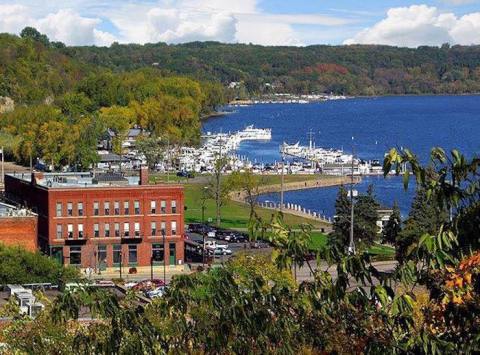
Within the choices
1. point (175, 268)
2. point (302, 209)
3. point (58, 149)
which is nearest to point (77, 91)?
point (58, 149)

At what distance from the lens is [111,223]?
53125 mm

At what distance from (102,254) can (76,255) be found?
3.71ft

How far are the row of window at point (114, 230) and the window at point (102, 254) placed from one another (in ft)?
2.16

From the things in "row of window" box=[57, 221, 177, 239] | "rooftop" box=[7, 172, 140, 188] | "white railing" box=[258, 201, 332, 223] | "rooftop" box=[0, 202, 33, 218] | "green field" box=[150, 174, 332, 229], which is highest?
"rooftop" box=[7, 172, 140, 188]

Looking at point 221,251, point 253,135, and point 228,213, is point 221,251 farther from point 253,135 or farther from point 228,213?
point 253,135

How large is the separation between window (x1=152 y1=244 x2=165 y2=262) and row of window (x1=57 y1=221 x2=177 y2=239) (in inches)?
23.5

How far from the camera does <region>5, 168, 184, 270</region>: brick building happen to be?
52312mm

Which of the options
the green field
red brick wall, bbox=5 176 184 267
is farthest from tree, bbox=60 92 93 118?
red brick wall, bbox=5 176 184 267

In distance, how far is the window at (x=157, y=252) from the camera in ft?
173

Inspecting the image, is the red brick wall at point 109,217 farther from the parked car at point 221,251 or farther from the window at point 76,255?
the parked car at point 221,251

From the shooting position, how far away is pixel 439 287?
415 inches

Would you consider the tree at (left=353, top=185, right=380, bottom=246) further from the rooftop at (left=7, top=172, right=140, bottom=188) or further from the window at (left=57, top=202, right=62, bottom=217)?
the window at (left=57, top=202, right=62, bottom=217)

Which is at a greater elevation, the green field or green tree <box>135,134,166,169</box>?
green tree <box>135,134,166,169</box>

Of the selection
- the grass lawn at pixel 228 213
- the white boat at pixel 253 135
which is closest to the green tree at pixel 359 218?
the grass lawn at pixel 228 213
